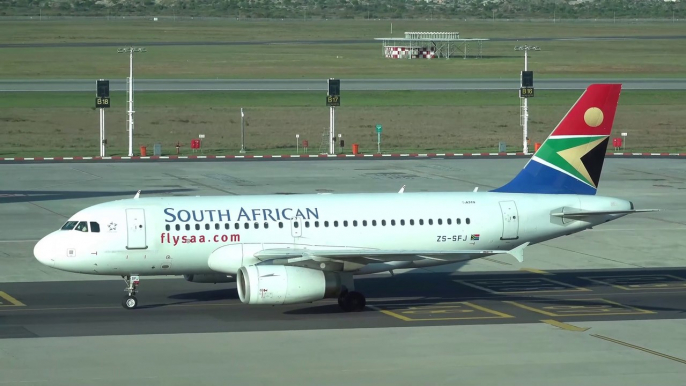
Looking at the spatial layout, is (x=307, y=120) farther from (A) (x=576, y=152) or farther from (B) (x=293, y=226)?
(B) (x=293, y=226)

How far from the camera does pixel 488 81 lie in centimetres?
15362

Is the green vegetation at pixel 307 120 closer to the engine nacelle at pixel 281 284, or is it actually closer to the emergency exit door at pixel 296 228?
the emergency exit door at pixel 296 228

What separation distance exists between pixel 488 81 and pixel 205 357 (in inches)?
4979

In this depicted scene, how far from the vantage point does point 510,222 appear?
128 ft

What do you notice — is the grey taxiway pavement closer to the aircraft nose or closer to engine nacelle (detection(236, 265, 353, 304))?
engine nacelle (detection(236, 265, 353, 304))

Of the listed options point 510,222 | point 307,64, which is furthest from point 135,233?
point 307,64

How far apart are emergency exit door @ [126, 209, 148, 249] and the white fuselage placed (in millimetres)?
32

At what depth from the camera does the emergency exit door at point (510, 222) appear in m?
39.1

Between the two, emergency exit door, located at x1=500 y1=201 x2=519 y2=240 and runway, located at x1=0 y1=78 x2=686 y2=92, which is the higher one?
runway, located at x1=0 y1=78 x2=686 y2=92

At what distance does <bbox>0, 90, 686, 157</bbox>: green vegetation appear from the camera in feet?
330

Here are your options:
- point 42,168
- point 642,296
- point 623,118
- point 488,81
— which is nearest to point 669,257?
point 642,296

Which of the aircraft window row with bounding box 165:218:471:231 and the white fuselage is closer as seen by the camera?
the white fuselage

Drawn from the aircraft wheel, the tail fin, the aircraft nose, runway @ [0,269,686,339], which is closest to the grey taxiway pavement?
runway @ [0,269,686,339]

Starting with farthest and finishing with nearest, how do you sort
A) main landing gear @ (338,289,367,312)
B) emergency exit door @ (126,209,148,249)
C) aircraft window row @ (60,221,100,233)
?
main landing gear @ (338,289,367,312), aircraft window row @ (60,221,100,233), emergency exit door @ (126,209,148,249)
